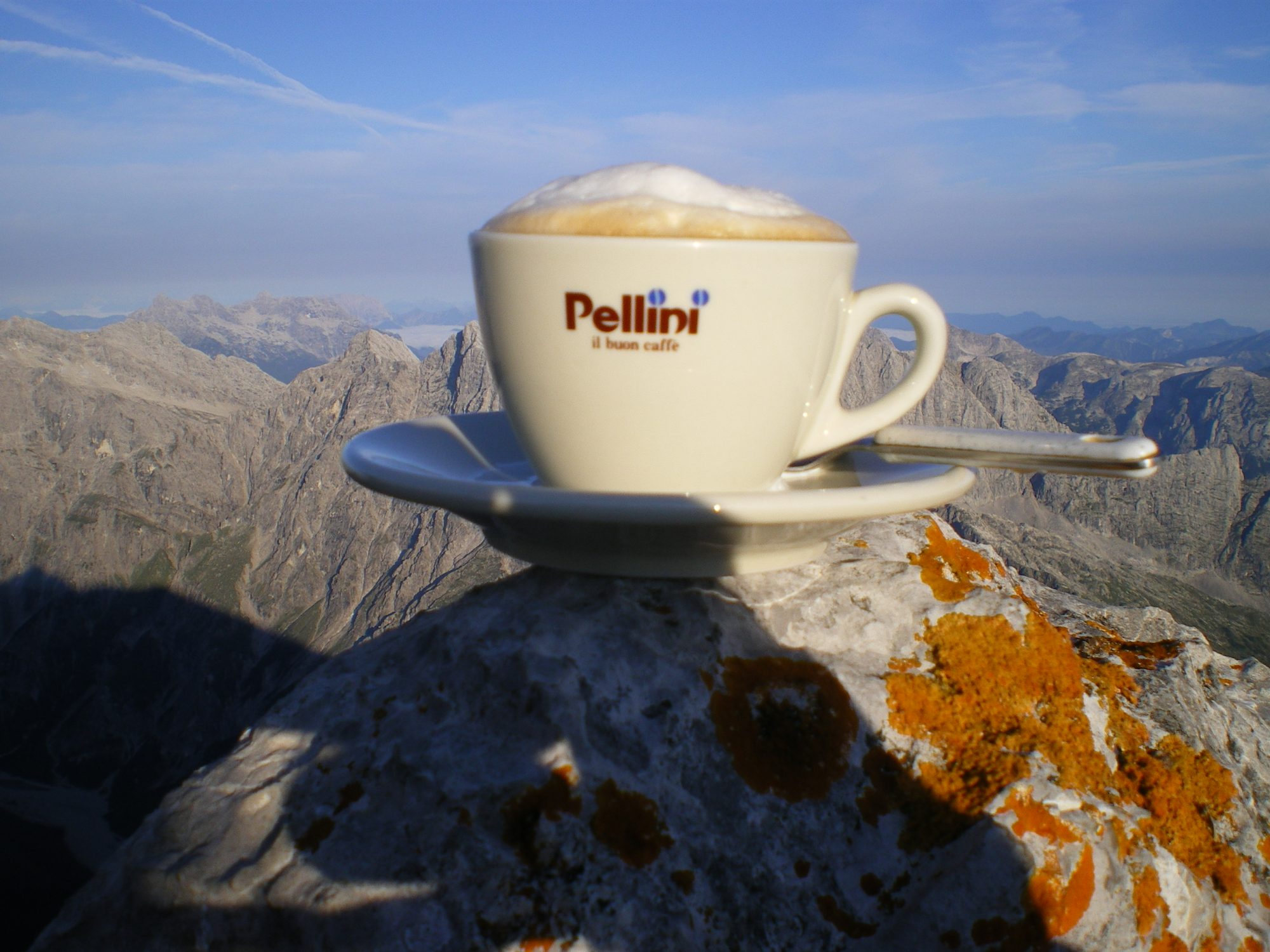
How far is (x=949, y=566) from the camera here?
7.52 feet

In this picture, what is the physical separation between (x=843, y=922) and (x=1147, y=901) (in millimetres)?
596

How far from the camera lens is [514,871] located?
1493 mm

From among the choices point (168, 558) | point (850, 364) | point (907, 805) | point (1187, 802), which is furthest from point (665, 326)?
point (168, 558)

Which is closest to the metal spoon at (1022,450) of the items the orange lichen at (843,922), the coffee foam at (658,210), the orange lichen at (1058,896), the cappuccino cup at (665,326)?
the cappuccino cup at (665,326)

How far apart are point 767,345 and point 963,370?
8114 inches

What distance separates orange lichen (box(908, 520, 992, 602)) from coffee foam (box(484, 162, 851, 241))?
94 cm

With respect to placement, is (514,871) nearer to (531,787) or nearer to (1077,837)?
(531,787)

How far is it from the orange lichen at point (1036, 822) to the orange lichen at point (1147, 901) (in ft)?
0.53

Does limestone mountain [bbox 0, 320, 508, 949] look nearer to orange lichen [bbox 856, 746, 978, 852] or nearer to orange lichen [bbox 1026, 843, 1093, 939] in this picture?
orange lichen [bbox 856, 746, 978, 852]

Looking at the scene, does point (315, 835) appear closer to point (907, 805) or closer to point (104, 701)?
point (907, 805)

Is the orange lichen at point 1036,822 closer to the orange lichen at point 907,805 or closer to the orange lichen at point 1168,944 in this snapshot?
the orange lichen at point 907,805

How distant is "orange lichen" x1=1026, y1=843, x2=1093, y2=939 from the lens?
4.80 feet

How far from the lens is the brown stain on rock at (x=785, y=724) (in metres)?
1.68

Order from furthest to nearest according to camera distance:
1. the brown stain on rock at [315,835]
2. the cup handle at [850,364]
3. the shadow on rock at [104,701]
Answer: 1. the shadow on rock at [104,701]
2. the cup handle at [850,364]
3. the brown stain on rock at [315,835]
